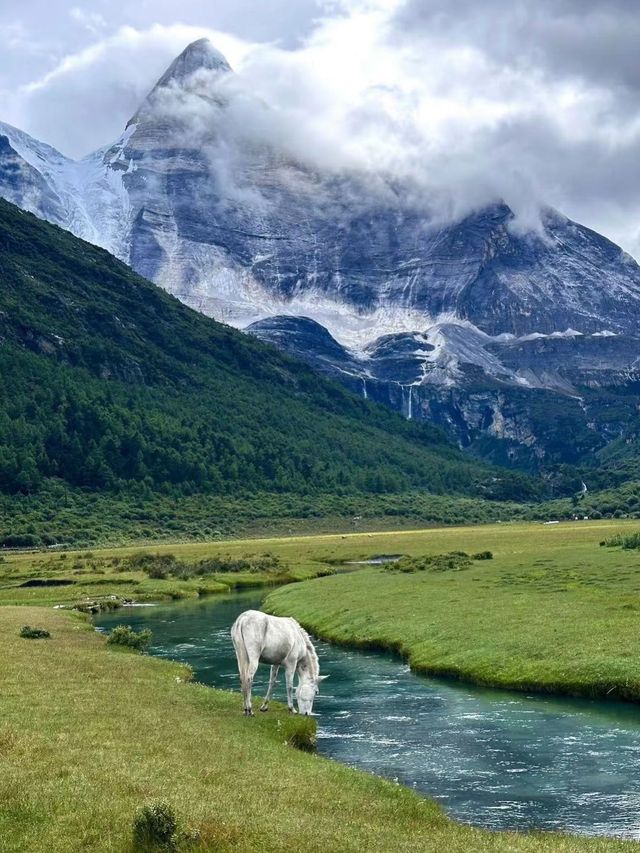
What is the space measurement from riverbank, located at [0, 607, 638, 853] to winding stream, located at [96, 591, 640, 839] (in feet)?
11.3

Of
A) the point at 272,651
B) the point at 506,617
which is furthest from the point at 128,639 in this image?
the point at 272,651

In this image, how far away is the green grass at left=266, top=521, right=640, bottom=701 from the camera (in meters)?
49.0

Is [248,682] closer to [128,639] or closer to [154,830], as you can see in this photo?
[154,830]

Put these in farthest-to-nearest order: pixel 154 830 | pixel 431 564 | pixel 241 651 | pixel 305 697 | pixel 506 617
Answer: pixel 431 564
pixel 506 617
pixel 305 697
pixel 241 651
pixel 154 830

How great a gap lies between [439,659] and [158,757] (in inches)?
1179

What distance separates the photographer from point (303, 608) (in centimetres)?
8381

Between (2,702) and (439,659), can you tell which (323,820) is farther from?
(439,659)

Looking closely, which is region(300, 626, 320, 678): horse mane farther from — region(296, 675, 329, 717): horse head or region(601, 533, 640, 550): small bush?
region(601, 533, 640, 550): small bush

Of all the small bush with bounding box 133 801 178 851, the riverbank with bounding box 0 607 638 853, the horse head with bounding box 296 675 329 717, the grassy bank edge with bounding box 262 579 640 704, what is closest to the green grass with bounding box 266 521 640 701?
Result: the grassy bank edge with bounding box 262 579 640 704

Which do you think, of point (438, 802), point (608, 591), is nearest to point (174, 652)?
point (608, 591)

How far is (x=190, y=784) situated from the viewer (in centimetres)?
2545

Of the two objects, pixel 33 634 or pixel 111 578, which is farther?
pixel 111 578

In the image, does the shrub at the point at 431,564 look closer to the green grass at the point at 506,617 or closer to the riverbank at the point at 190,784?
the green grass at the point at 506,617

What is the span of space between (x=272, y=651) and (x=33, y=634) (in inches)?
1087
